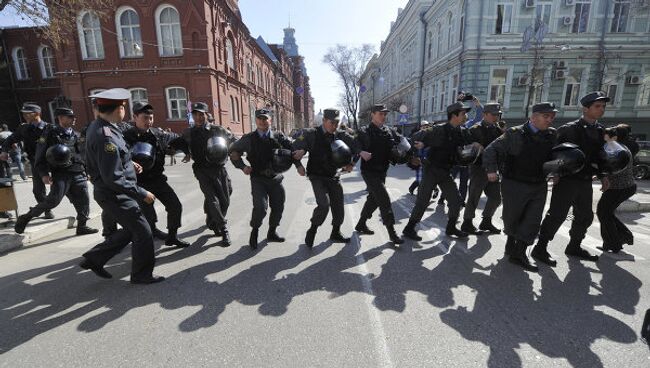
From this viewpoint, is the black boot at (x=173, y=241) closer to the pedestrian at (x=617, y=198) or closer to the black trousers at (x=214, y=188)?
the black trousers at (x=214, y=188)

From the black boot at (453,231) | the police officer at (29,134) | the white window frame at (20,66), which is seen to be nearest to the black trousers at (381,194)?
the black boot at (453,231)

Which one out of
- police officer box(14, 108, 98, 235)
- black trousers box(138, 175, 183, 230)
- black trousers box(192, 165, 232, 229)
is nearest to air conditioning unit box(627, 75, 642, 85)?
black trousers box(192, 165, 232, 229)

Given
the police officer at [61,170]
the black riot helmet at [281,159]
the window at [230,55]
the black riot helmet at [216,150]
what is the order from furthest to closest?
the window at [230,55] → the police officer at [61,170] → the black riot helmet at [216,150] → the black riot helmet at [281,159]

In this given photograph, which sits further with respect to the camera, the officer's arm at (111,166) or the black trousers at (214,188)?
the black trousers at (214,188)

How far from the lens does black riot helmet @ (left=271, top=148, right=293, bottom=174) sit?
4.07m

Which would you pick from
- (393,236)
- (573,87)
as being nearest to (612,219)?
(393,236)

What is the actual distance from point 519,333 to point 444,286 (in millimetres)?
849

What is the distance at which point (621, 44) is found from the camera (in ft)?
58.0

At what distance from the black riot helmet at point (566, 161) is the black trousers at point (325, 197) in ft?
8.20

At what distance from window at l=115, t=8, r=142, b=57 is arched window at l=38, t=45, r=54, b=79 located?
11.0m

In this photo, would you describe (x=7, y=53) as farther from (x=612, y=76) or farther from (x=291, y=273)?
(x=612, y=76)

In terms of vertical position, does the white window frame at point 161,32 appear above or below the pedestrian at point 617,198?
above

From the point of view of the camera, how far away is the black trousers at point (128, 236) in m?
3.04

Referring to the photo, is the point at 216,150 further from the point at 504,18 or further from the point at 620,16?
the point at 620,16
